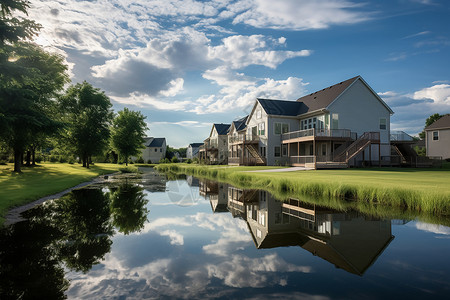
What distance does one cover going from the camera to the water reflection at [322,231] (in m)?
6.23

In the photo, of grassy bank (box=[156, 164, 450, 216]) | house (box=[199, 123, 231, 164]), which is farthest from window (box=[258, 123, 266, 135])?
grassy bank (box=[156, 164, 450, 216])

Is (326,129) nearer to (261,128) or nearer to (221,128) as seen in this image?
(261,128)

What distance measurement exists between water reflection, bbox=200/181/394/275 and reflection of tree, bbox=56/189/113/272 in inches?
164

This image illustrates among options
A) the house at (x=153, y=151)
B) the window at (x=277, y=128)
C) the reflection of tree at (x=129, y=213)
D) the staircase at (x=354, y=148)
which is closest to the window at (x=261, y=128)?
the window at (x=277, y=128)

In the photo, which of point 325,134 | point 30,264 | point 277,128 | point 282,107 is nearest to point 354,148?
point 325,134

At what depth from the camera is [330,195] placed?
13.8 metres

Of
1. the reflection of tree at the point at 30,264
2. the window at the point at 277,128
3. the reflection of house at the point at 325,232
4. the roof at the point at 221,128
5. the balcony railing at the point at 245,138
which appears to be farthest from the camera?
the roof at the point at 221,128

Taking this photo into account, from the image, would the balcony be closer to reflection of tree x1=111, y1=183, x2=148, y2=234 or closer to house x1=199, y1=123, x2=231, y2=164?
reflection of tree x1=111, y1=183, x2=148, y2=234

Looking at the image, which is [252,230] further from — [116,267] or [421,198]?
[421,198]

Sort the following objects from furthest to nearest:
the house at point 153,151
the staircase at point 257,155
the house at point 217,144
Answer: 1. the house at point 153,151
2. the house at point 217,144
3. the staircase at point 257,155

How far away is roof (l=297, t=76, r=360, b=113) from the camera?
31.9 meters

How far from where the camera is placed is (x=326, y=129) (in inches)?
1144

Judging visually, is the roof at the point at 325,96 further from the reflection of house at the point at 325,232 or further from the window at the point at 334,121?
the reflection of house at the point at 325,232

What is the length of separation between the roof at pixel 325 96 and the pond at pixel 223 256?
80.6 ft
